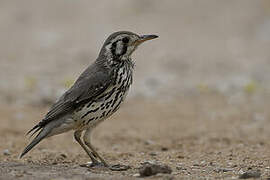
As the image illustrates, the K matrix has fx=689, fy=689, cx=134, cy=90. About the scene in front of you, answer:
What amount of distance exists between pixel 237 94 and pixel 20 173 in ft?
25.5

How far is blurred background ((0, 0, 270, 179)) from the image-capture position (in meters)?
12.4

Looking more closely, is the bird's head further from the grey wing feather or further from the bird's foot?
the bird's foot

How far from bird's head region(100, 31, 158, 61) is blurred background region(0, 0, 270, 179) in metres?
2.19

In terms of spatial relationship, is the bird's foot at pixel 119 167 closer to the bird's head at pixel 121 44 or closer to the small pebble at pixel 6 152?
the bird's head at pixel 121 44

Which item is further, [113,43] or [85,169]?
[113,43]

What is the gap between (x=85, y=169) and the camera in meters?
8.20

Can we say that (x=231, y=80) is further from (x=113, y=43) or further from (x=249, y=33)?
(x=113, y=43)

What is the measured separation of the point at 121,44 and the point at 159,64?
23.6ft

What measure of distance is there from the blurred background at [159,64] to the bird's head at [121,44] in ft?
7.19

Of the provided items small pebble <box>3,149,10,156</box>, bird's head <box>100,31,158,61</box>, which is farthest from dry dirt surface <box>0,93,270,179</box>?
bird's head <box>100,31,158,61</box>

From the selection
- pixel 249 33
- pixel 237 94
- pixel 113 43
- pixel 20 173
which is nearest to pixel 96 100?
pixel 113 43

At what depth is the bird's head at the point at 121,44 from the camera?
914cm

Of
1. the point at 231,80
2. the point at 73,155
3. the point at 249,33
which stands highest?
the point at 249,33

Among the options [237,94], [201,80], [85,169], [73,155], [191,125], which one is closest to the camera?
[85,169]
